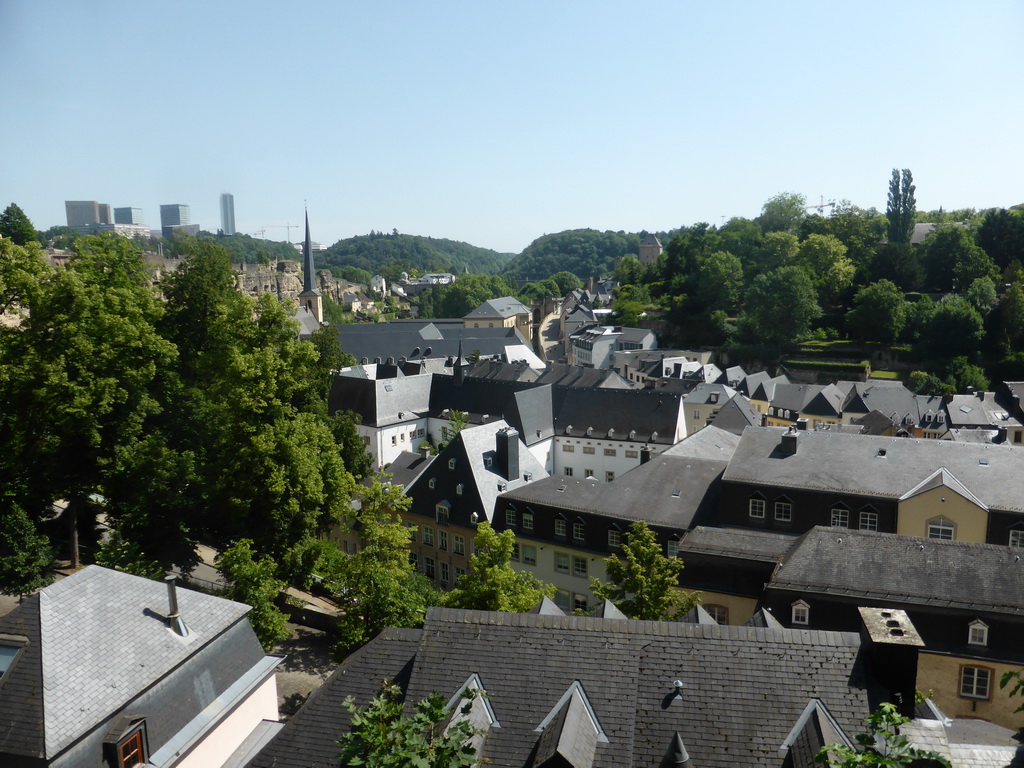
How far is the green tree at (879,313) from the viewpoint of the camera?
253ft

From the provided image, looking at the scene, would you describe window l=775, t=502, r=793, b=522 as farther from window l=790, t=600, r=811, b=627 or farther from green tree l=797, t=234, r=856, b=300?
green tree l=797, t=234, r=856, b=300

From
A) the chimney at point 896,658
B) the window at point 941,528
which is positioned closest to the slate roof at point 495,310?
the window at point 941,528

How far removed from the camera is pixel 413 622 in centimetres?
2055

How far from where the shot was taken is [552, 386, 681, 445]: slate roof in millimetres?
46375

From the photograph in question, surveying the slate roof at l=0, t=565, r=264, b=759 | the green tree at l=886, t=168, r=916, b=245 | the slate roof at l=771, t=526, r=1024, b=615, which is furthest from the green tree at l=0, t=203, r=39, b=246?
the green tree at l=886, t=168, r=916, b=245

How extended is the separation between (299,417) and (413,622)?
798cm

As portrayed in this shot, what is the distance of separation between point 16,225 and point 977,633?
264ft

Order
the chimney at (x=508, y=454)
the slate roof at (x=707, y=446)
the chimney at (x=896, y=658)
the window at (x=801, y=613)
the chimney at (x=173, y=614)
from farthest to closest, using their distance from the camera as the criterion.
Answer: the chimney at (x=508, y=454) < the slate roof at (x=707, y=446) < the window at (x=801, y=613) < the chimney at (x=173, y=614) < the chimney at (x=896, y=658)

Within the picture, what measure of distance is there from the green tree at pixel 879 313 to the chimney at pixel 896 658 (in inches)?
2940

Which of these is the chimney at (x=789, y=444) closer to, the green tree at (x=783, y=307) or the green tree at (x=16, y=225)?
the green tree at (x=783, y=307)

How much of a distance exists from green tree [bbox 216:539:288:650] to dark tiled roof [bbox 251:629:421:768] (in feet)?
26.6

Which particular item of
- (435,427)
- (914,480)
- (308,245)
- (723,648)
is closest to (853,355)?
(435,427)

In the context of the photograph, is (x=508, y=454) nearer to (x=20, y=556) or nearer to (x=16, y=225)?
(x=20, y=556)

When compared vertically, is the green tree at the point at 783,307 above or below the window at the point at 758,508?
above
